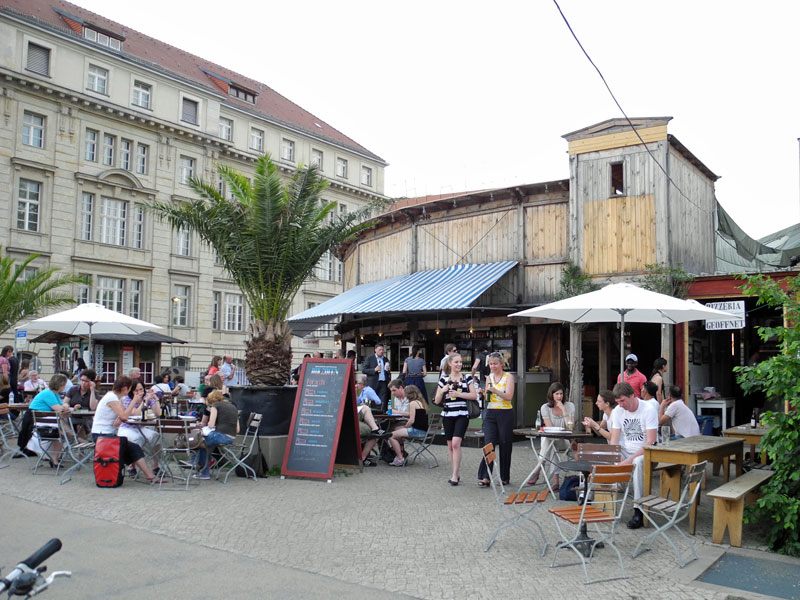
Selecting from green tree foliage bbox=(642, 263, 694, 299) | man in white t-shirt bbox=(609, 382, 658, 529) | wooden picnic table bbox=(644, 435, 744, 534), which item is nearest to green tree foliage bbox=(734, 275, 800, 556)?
wooden picnic table bbox=(644, 435, 744, 534)

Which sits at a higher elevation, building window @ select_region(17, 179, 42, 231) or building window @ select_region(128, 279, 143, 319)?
building window @ select_region(17, 179, 42, 231)

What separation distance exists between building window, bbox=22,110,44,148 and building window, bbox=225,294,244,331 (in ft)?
41.0

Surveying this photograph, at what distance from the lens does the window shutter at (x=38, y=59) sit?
3067 cm

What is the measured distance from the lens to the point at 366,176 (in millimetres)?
48062

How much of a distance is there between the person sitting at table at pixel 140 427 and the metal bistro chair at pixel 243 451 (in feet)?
2.80

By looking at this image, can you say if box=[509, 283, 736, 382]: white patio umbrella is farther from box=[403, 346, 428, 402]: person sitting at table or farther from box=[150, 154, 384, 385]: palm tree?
box=[150, 154, 384, 385]: palm tree

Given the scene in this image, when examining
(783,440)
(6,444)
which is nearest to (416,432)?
(783,440)

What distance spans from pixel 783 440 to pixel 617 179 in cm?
914

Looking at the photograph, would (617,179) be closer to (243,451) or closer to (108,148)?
(243,451)

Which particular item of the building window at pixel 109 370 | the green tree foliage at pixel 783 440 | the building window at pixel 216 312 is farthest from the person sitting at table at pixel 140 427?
the building window at pixel 216 312

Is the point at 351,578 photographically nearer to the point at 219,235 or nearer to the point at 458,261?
the point at 219,235

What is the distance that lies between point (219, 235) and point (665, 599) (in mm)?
9028

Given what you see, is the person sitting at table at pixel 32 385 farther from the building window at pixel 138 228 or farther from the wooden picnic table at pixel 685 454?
the building window at pixel 138 228

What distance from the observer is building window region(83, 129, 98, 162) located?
3297 cm
